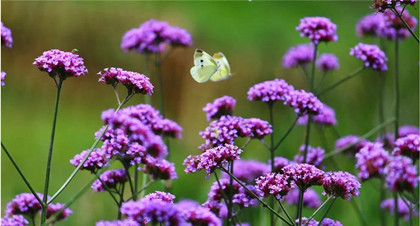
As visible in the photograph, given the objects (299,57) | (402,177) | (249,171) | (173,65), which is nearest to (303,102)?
(249,171)

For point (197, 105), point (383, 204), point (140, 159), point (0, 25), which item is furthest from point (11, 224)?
point (197, 105)

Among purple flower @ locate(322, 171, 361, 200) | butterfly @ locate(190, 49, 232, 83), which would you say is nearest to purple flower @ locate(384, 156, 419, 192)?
purple flower @ locate(322, 171, 361, 200)

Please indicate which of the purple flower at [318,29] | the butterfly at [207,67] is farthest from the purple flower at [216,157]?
the purple flower at [318,29]

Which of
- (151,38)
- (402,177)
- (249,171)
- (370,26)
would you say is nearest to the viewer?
(402,177)

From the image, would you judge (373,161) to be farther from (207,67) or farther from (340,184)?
(207,67)

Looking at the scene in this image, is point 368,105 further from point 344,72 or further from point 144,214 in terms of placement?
point 144,214

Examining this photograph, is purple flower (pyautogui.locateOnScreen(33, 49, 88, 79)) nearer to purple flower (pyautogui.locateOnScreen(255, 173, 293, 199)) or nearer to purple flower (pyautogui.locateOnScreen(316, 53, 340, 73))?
purple flower (pyautogui.locateOnScreen(255, 173, 293, 199))
